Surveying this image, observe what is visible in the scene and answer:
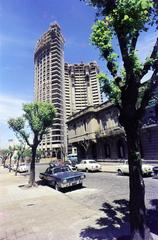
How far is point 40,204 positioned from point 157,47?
30.8 feet

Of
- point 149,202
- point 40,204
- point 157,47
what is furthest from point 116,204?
point 157,47

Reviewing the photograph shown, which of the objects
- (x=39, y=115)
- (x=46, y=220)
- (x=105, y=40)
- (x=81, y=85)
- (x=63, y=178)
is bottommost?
(x=46, y=220)

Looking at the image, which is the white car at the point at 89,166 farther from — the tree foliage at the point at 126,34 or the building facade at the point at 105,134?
the tree foliage at the point at 126,34

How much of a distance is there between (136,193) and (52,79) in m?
119

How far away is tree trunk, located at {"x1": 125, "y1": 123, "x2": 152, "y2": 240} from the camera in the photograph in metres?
6.06

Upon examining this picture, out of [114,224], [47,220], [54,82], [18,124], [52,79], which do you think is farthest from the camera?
[52,79]

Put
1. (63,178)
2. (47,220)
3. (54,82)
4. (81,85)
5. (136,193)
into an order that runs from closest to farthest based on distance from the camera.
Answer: (136,193), (47,220), (63,178), (54,82), (81,85)

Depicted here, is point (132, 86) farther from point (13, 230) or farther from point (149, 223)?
point (13, 230)

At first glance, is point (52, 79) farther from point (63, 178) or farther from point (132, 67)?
point (132, 67)

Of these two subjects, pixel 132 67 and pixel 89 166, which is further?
pixel 89 166

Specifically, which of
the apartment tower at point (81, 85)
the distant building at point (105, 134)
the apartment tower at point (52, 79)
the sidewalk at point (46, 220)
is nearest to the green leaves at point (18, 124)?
the sidewalk at point (46, 220)

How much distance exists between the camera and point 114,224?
8.09 m

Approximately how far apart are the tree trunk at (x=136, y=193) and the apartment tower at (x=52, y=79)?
108475mm

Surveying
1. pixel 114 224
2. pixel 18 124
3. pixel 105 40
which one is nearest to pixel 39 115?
pixel 18 124
